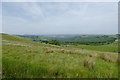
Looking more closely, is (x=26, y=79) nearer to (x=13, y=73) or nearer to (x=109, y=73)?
(x=13, y=73)

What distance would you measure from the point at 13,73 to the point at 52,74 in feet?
5.01

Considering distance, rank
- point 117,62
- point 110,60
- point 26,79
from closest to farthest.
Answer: point 26,79
point 117,62
point 110,60

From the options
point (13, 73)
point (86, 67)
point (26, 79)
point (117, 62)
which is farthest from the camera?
point (117, 62)

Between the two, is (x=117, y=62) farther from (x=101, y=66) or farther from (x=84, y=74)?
(x=84, y=74)

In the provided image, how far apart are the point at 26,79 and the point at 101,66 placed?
3074mm

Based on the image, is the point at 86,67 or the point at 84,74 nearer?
the point at 84,74

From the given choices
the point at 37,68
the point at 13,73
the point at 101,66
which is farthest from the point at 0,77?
the point at 101,66

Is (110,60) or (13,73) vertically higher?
(110,60)

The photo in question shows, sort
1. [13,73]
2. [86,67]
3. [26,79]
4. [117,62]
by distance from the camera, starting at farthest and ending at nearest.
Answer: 1. [117,62]
2. [86,67]
3. [13,73]
4. [26,79]

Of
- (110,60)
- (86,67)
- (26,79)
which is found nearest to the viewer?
(26,79)

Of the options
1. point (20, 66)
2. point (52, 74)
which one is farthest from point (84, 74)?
point (20, 66)

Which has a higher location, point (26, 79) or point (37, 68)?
point (37, 68)

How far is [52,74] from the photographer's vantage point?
8.94 ft

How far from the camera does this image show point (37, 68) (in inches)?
118
